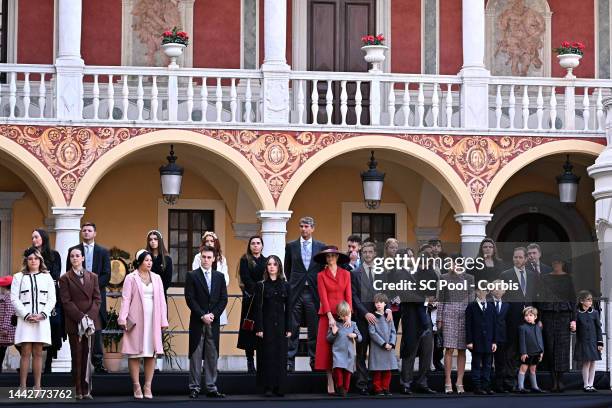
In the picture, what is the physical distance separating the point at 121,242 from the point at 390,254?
7413 millimetres

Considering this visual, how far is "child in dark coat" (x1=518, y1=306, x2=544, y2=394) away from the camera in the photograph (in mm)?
20516

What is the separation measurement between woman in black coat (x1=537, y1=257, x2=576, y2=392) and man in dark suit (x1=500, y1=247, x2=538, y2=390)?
17cm

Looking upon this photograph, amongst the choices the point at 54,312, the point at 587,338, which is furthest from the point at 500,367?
the point at 54,312

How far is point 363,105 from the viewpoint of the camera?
86.7 ft

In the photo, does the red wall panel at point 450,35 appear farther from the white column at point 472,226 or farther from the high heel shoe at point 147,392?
the high heel shoe at point 147,392

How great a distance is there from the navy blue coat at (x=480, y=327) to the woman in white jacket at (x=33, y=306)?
16.7 ft

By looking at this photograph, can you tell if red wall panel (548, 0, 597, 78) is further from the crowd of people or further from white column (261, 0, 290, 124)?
the crowd of people

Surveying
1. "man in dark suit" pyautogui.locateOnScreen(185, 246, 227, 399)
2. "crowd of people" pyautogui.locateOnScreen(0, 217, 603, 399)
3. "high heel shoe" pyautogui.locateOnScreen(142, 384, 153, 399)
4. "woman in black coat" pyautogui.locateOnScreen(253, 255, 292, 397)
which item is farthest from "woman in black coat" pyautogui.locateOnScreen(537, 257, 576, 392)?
"high heel shoe" pyautogui.locateOnScreen(142, 384, 153, 399)

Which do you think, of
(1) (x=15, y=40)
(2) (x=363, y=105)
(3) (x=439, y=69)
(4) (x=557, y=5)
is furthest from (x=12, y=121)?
(4) (x=557, y=5)

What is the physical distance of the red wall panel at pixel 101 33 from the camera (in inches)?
1042

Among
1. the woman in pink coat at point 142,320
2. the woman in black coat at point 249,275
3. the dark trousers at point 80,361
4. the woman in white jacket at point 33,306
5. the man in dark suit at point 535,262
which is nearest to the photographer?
the woman in white jacket at point 33,306

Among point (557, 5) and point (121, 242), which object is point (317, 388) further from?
point (557, 5)

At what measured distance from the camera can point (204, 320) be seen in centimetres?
1931

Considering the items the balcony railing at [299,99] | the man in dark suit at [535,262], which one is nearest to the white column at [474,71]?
the balcony railing at [299,99]
